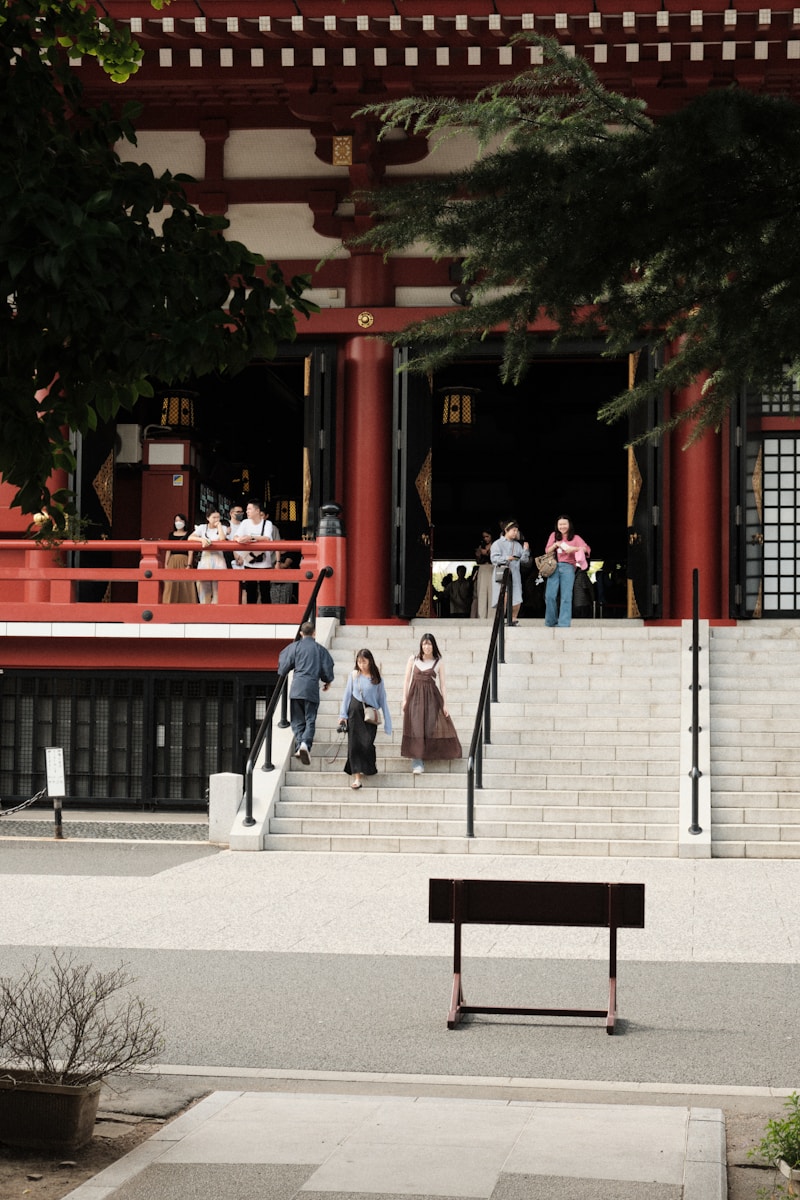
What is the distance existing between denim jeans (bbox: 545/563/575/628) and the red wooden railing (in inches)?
105

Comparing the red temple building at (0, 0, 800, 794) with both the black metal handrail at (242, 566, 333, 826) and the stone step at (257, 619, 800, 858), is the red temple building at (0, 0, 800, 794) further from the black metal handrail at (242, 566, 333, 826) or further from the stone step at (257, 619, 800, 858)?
the stone step at (257, 619, 800, 858)

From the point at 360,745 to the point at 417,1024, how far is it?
27.2ft

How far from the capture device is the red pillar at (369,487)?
68.9ft

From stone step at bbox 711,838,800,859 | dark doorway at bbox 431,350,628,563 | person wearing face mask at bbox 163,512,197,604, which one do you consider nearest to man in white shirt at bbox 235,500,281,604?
person wearing face mask at bbox 163,512,197,604

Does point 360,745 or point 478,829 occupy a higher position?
point 360,745

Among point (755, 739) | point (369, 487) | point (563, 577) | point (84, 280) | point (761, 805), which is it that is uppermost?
point (369, 487)

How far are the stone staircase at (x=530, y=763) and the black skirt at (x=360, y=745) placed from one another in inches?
6.9

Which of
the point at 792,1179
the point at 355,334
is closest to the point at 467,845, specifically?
the point at 355,334

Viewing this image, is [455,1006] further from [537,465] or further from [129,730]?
[537,465]

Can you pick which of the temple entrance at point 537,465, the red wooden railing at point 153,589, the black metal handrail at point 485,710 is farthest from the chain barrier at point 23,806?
the temple entrance at point 537,465

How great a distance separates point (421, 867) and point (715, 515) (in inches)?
335

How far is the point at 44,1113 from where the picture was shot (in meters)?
5.64

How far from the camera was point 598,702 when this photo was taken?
18.0 m

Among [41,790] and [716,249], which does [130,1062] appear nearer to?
[716,249]
